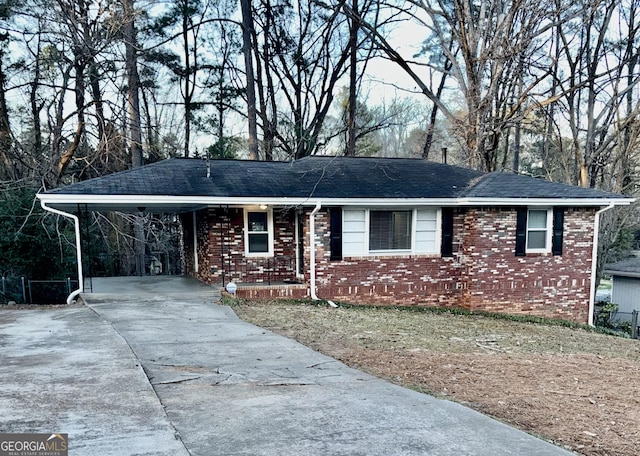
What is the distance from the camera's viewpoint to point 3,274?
13070 mm

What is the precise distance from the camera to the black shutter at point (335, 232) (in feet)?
Answer: 34.4

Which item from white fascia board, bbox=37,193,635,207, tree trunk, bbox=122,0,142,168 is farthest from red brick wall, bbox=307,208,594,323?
tree trunk, bbox=122,0,142,168

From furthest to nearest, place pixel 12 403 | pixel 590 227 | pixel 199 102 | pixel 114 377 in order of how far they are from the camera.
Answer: pixel 199 102 → pixel 590 227 → pixel 114 377 → pixel 12 403

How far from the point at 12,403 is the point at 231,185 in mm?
7567

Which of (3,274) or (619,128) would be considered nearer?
(3,274)

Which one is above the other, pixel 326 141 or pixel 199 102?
pixel 199 102

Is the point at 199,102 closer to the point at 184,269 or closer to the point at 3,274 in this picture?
the point at 184,269

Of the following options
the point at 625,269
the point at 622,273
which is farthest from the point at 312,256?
the point at 625,269

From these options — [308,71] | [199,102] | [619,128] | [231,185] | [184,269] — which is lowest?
[184,269]

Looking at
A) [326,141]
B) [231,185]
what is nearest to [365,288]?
[231,185]

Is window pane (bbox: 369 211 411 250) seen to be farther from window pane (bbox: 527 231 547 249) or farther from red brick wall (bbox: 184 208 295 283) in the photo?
window pane (bbox: 527 231 547 249)

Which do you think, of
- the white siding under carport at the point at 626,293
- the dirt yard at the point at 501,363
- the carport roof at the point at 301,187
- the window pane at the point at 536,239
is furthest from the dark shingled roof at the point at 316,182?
the white siding under carport at the point at 626,293

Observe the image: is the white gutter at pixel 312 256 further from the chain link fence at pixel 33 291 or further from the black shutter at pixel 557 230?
the chain link fence at pixel 33 291

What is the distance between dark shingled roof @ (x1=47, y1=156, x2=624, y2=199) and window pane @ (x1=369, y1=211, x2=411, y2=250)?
0.62 m
